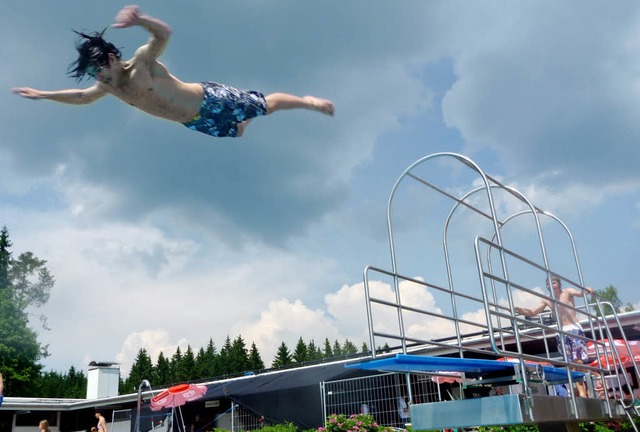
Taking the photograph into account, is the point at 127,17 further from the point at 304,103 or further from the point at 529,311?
the point at 529,311

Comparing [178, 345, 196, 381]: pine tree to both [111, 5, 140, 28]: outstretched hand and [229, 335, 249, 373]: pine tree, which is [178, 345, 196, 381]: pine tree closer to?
[229, 335, 249, 373]: pine tree

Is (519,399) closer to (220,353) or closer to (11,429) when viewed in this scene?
(11,429)

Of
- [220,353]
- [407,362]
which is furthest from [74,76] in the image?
[220,353]

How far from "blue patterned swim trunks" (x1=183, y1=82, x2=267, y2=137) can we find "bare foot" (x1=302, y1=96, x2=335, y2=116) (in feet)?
1.65

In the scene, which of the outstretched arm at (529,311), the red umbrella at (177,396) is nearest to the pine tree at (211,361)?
the red umbrella at (177,396)

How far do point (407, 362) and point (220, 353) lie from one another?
61.2 meters

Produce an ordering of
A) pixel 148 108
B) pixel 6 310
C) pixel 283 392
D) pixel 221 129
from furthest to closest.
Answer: pixel 6 310 < pixel 283 392 < pixel 221 129 < pixel 148 108

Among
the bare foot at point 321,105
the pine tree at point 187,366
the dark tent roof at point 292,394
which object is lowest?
the dark tent roof at point 292,394

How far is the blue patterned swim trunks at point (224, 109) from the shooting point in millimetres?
5078

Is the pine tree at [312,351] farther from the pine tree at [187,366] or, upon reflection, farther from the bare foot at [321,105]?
the bare foot at [321,105]

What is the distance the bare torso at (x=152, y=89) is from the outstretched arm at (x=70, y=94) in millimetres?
159

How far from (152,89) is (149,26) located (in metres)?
0.52

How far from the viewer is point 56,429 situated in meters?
28.2

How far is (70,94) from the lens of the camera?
16.0 feet
